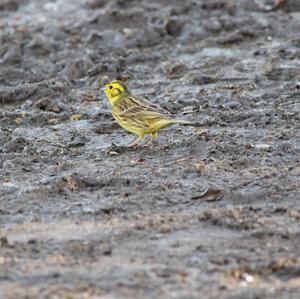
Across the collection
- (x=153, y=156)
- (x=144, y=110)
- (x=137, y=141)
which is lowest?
(x=137, y=141)

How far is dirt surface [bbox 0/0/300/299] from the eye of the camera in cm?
689

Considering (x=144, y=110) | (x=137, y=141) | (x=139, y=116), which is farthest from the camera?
(x=137, y=141)

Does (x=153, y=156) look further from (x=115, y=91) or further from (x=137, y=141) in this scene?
(x=115, y=91)

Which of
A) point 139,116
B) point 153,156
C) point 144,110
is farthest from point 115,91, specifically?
point 153,156

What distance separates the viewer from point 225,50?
46.5 feet

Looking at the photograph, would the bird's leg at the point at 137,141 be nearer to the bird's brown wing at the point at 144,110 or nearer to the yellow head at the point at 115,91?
the bird's brown wing at the point at 144,110

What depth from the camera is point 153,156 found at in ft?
32.9

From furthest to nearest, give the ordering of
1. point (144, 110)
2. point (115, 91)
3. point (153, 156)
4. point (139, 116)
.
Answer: point (115, 91), point (144, 110), point (139, 116), point (153, 156)

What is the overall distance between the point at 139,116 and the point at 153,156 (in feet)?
2.00

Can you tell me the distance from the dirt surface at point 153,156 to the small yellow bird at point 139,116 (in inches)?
9.4

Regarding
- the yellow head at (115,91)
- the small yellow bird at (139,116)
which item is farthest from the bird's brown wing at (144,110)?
the yellow head at (115,91)

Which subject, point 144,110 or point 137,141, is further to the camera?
point 137,141

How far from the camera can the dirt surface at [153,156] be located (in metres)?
6.89

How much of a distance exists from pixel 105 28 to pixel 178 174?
6976mm
